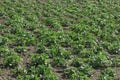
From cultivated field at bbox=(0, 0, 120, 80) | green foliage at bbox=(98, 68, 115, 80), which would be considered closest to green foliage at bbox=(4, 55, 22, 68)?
cultivated field at bbox=(0, 0, 120, 80)

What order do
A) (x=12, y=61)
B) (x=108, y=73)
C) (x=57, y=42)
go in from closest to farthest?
(x=108, y=73)
(x=12, y=61)
(x=57, y=42)

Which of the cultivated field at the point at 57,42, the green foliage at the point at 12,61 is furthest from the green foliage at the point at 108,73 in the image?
the green foliage at the point at 12,61

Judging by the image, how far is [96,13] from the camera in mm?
22734

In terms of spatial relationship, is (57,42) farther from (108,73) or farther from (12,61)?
(108,73)

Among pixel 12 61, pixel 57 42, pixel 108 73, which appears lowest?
pixel 108 73

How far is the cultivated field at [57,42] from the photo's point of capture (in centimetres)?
1227

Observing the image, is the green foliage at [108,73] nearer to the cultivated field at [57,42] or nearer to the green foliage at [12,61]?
the cultivated field at [57,42]

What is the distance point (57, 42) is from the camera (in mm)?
15438

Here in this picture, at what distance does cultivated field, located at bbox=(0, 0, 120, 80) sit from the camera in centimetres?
1227

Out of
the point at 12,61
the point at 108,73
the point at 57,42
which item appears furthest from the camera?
the point at 57,42

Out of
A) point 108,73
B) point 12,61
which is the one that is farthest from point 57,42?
point 108,73

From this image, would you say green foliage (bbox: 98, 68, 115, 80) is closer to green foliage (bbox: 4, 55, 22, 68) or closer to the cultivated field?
the cultivated field

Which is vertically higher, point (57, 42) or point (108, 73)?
point (57, 42)

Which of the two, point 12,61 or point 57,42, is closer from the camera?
point 12,61
